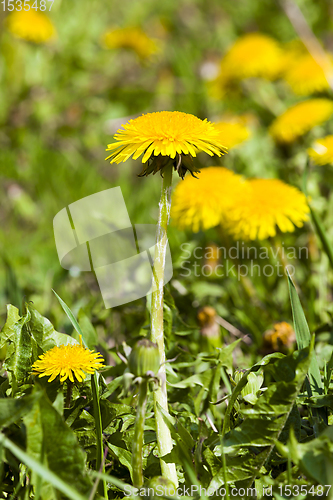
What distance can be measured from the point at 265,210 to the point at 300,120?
0.76 metres

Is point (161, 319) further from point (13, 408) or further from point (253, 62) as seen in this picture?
point (253, 62)

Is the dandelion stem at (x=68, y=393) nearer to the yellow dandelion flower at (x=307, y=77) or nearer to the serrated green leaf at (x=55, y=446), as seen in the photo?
the serrated green leaf at (x=55, y=446)

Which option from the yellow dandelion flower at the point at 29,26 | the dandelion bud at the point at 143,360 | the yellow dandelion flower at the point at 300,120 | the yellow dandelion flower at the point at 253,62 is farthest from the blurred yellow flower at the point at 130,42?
the dandelion bud at the point at 143,360

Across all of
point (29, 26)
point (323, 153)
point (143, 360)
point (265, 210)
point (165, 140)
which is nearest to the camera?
point (143, 360)

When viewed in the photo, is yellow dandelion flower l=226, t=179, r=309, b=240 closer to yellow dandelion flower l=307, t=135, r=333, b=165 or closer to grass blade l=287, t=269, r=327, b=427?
yellow dandelion flower l=307, t=135, r=333, b=165

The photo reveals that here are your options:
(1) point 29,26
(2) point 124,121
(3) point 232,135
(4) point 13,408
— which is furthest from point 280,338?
(1) point 29,26

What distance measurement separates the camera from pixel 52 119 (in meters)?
2.77

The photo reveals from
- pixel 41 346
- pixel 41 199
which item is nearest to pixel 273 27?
pixel 41 199

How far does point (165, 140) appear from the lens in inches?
23.9

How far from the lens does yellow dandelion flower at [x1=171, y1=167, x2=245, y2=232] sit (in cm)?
121

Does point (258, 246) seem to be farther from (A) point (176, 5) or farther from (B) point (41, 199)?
(A) point (176, 5)
